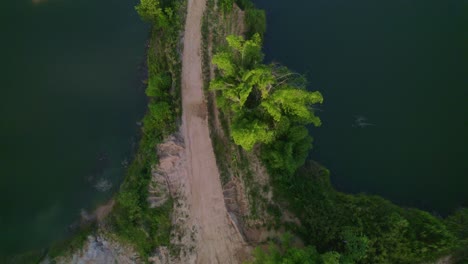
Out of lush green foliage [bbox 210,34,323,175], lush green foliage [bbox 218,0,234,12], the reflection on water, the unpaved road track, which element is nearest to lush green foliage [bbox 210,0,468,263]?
lush green foliage [bbox 210,34,323,175]

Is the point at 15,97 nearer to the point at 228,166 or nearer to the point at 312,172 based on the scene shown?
the point at 228,166

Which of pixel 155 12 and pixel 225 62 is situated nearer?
pixel 225 62

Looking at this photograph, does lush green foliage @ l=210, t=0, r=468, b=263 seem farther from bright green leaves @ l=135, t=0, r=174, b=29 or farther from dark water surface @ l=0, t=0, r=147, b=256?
dark water surface @ l=0, t=0, r=147, b=256

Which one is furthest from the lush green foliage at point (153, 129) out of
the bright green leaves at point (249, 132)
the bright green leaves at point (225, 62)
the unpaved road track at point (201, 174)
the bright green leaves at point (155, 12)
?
the bright green leaves at point (249, 132)

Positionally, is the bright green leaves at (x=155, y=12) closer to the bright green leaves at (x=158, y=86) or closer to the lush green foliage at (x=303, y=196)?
the bright green leaves at (x=158, y=86)

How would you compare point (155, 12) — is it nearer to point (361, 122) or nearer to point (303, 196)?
point (303, 196)

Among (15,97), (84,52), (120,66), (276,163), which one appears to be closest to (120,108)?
(120,66)

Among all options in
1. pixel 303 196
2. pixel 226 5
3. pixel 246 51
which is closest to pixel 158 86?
pixel 246 51
